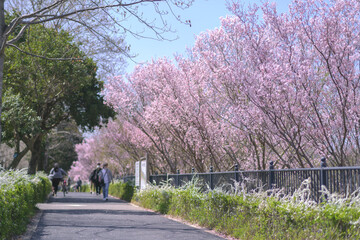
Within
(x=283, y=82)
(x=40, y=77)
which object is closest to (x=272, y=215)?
(x=283, y=82)

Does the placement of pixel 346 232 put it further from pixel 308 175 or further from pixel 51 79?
pixel 51 79

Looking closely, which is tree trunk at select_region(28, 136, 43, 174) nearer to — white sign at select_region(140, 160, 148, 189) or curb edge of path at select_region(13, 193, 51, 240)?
white sign at select_region(140, 160, 148, 189)

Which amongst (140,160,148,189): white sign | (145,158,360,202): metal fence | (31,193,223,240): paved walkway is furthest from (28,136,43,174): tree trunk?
(145,158,360,202): metal fence

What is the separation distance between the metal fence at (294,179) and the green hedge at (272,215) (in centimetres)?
20

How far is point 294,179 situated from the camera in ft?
29.1

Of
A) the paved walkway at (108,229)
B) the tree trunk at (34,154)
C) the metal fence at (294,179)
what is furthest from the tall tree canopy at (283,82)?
the tree trunk at (34,154)

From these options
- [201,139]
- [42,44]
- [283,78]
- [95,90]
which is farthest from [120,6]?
[95,90]

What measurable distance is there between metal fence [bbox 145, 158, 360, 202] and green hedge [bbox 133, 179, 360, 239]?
8.0 inches

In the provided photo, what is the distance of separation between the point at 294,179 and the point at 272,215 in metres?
0.89

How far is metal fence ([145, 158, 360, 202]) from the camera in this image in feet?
23.7

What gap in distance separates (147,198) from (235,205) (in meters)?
8.50

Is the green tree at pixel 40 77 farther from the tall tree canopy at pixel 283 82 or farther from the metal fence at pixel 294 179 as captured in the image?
the metal fence at pixel 294 179

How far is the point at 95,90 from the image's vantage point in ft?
84.4

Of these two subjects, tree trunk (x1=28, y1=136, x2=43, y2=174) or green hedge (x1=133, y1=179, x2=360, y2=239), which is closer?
green hedge (x1=133, y1=179, x2=360, y2=239)
